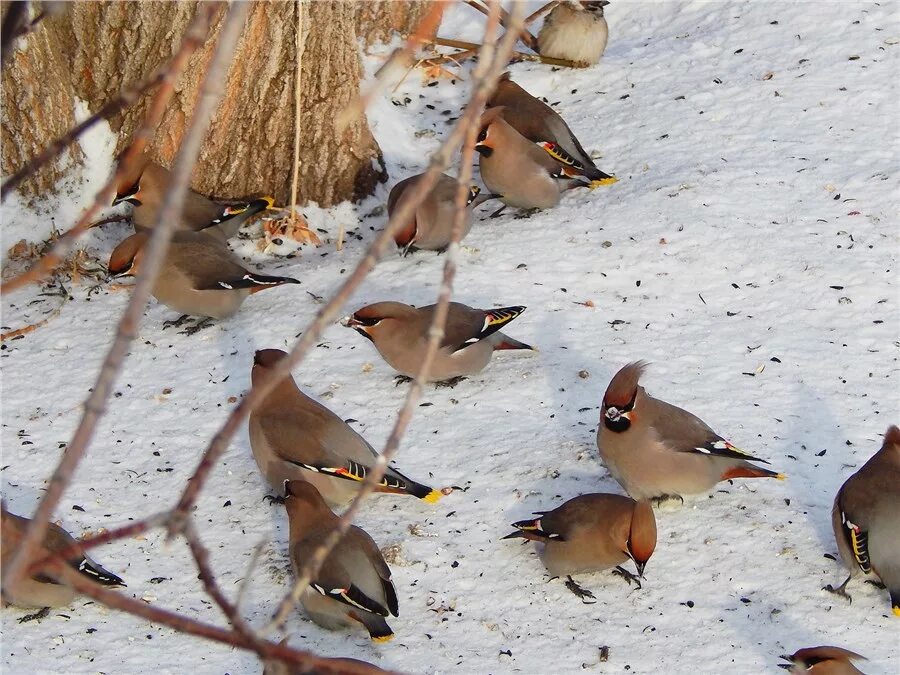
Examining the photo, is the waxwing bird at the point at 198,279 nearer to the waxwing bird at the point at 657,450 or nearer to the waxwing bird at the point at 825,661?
the waxwing bird at the point at 657,450

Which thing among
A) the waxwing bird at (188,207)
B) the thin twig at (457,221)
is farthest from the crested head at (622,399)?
the thin twig at (457,221)

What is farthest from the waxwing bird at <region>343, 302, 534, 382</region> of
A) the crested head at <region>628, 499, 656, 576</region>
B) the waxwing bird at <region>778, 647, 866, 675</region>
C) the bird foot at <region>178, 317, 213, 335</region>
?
the waxwing bird at <region>778, 647, 866, 675</region>

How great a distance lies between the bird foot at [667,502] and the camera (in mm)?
4992

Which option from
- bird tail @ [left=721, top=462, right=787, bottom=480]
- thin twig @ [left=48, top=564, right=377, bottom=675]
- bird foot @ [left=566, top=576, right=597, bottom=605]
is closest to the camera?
thin twig @ [left=48, top=564, right=377, bottom=675]

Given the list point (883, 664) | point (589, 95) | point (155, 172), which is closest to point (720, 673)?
point (883, 664)

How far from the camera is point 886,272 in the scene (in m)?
6.15

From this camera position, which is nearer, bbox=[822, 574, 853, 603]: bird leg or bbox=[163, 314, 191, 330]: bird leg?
bbox=[822, 574, 853, 603]: bird leg

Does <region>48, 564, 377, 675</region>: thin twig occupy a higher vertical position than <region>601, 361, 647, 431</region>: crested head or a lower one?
higher

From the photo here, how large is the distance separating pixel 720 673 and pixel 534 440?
1.49 meters

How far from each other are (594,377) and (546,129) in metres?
2.07

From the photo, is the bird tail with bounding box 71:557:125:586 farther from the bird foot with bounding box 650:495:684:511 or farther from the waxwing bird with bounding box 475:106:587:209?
the waxwing bird with bounding box 475:106:587:209

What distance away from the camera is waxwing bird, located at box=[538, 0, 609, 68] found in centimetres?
798

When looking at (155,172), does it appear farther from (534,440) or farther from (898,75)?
(898,75)

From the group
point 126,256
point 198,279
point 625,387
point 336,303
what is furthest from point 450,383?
point 336,303
